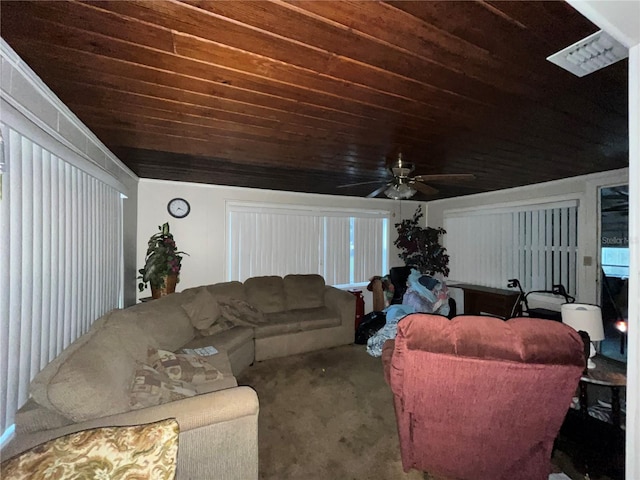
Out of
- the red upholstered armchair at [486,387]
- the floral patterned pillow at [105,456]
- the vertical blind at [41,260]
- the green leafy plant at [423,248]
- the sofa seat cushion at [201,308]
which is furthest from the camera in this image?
the green leafy plant at [423,248]

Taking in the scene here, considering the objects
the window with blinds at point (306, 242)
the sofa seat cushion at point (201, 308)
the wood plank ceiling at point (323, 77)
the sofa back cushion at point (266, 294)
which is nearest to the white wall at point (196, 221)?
the window with blinds at point (306, 242)

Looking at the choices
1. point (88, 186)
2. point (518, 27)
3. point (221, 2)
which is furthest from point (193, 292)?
point (518, 27)

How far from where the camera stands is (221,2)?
968 mm

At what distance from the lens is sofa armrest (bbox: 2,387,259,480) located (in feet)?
4.38

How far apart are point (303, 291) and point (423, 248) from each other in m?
2.50

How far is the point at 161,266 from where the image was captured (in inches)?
134

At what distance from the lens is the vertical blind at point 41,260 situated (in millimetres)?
1288

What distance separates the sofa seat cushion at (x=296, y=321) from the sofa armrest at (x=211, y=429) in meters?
2.00

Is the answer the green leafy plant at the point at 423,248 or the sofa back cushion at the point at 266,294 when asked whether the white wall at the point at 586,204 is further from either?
the sofa back cushion at the point at 266,294

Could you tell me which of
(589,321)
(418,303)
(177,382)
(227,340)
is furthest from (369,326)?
(177,382)

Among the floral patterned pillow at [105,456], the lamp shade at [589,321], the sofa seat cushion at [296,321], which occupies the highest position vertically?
the lamp shade at [589,321]

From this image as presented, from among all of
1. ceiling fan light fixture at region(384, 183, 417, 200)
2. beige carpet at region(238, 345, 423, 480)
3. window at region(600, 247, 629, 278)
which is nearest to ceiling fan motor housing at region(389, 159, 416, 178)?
ceiling fan light fixture at region(384, 183, 417, 200)

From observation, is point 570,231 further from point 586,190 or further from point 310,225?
point 310,225

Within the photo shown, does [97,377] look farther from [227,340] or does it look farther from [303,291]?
[303,291]
